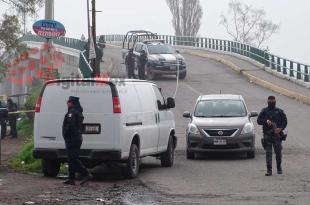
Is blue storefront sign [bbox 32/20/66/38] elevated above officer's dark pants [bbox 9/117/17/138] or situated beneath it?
elevated above

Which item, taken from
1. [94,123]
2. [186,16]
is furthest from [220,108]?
[186,16]

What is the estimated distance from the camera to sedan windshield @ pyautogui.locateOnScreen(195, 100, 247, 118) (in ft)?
63.6

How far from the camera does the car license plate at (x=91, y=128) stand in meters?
13.7

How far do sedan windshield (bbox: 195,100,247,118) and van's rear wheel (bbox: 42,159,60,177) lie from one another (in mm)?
5902

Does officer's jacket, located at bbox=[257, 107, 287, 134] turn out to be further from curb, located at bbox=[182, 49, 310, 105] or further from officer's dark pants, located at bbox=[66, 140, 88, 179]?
curb, located at bbox=[182, 49, 310, 105]

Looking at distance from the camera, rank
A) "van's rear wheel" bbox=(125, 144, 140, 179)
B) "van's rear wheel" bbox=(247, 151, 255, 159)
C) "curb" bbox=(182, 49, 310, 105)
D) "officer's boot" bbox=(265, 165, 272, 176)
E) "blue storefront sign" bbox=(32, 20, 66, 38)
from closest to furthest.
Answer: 1. "van's rear wheel" bbox=(125, 144, 140, 179)
2. "officer's boot" bbox=(265, 165, 272, 176)
3. "van's rear wheel" bbox=(247, 151, 255, 159)
4. "blue storefront sign" bbox=(32, 20, 66, 38)
5. "curb" bbox=(182, 49, 310, 105)

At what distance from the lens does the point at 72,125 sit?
12992 millimetres

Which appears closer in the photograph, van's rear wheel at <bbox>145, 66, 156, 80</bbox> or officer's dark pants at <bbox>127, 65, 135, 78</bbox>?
van's rear wheel at <bbox>145, 66, 156, 80</bbox>

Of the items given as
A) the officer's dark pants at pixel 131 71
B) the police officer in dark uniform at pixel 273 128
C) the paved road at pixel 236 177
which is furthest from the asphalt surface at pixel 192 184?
the officer's dark pants at pixel 131 71

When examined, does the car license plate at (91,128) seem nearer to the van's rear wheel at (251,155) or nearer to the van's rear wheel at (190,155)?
the van's rear wheel at (190,155)

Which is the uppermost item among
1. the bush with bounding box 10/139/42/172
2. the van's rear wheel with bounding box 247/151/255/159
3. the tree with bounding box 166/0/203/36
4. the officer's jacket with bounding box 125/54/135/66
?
the tree with bounding box 166/0/203/36

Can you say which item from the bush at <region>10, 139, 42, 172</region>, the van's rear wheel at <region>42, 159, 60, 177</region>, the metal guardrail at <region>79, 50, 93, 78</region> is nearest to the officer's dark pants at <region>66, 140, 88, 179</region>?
the van's rear wheel at <region>42, 159, 60, 177</region>

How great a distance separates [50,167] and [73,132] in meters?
1.65

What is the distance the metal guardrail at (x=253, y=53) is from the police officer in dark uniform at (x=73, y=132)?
26634 millimetres
